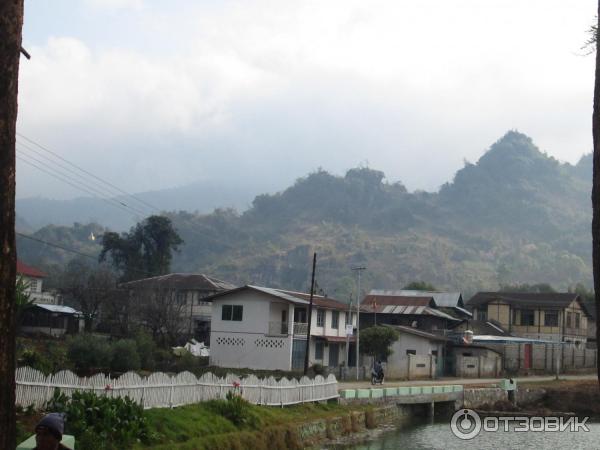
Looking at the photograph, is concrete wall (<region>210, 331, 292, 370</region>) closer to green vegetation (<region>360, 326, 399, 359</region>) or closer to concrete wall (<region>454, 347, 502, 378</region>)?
green vegetation (<region>360, 326, 399, 359</region>)

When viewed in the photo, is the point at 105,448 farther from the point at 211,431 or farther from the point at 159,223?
the point at 159,223

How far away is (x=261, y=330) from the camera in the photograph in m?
52.0

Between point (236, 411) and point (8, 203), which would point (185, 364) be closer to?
point (236, 411)

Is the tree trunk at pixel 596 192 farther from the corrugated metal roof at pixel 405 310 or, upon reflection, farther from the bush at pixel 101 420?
the corrugated metal roof at pixel 405 310

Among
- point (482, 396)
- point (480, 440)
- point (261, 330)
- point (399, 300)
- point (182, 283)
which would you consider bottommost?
point (480, 440)

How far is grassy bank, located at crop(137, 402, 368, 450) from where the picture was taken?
21438 mm

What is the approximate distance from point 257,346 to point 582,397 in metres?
21.5

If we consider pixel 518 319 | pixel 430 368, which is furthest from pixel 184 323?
pixel 518 319

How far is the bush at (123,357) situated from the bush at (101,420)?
12385 millimetres

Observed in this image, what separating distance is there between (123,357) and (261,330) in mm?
19844

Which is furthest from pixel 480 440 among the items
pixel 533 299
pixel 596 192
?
pixel 533 299

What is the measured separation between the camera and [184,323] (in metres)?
67.1

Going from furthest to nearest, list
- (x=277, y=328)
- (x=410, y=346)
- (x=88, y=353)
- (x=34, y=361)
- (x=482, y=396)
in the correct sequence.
→ 1. (x=410, y=346)
2. (x=277, y=328)
3. (x=482, y=396)
4. (x=88, y=353)
5. (x=34, y=361)

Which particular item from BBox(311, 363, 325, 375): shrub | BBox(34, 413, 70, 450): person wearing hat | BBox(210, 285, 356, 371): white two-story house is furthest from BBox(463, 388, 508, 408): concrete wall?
BBox(34, 413, 70, 450): person wearing hat
